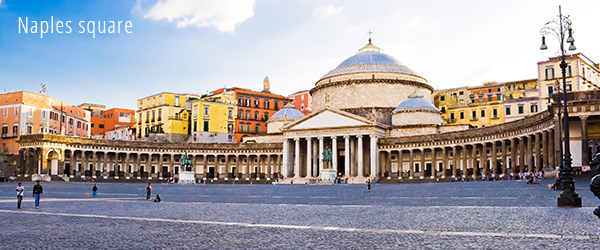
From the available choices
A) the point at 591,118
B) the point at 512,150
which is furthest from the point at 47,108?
the point at 591,118

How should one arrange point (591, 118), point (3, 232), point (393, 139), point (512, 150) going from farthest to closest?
1. point (393, 139)
2. point (512, 150)
3. point (591, 118)
4. point (3, 232)

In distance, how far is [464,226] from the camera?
13.7 m

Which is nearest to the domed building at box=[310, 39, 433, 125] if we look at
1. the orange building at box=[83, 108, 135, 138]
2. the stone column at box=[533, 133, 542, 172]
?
the stone column at box=[533, 133, 542, 172]

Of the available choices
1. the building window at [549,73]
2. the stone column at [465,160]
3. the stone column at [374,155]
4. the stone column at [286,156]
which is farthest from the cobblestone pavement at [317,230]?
the building window at [549,73]

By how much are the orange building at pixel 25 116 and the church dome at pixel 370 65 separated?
3809 cm

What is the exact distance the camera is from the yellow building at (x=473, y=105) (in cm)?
8081

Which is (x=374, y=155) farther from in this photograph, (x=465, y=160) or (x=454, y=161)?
(x=465, y=160)

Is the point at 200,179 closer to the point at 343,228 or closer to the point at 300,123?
the point at 300,123

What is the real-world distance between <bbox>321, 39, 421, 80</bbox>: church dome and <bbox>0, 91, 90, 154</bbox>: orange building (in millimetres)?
38088

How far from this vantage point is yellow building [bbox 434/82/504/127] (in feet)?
265

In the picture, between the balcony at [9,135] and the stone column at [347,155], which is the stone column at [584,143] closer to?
the stone column at [347,155]

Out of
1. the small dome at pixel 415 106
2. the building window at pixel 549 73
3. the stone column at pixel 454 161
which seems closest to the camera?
the stone column at pixel 454 161

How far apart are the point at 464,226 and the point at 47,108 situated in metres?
70.3

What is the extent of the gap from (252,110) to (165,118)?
14.3m
